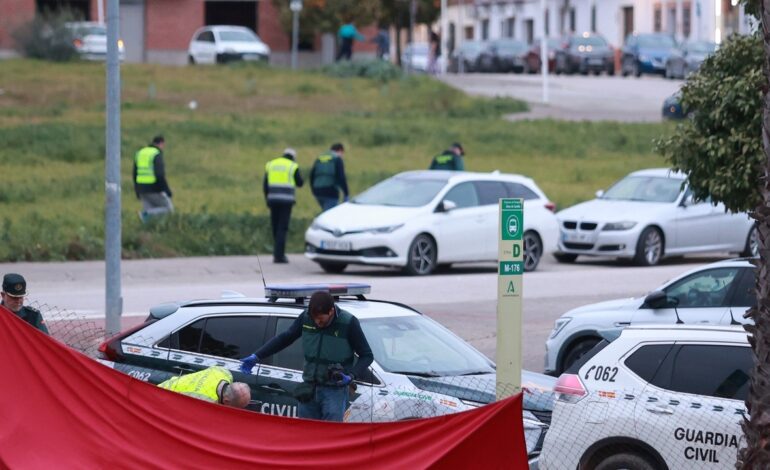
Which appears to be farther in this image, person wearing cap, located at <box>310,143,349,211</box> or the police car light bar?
person wearing cap, located at <box>310,143,349,211</box>

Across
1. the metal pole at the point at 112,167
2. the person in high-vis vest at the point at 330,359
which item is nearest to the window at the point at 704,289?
the person in high-vis vest at the point at 330,359

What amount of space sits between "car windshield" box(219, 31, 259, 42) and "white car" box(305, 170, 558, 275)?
31.4 metres

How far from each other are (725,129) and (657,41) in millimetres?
46729

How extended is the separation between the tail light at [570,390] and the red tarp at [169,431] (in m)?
2.08

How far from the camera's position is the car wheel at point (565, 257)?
24591 mm

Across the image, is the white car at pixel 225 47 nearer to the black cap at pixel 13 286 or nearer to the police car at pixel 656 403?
the black cap at pixel 13 286

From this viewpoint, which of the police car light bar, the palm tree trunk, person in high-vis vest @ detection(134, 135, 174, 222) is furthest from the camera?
person in high-vis vest @ detection(134, 135, 174, 222)

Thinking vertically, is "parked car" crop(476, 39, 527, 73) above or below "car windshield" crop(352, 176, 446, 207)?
above

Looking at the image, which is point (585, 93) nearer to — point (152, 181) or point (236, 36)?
point (236, 36)

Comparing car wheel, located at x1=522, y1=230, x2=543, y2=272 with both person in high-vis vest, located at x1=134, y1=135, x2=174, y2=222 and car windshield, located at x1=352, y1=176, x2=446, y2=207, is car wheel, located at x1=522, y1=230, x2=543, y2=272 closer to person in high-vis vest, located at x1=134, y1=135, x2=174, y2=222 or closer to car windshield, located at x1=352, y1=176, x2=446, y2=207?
car windshield, located at x1=352, y1=176, x2=446, y2=207

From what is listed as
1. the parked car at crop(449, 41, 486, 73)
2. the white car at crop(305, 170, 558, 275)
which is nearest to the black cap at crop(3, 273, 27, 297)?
the white car at crop(305, 170, 558, 275)

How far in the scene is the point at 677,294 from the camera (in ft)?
44.9

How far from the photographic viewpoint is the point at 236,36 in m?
53.1

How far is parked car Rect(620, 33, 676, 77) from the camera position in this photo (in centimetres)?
5872
